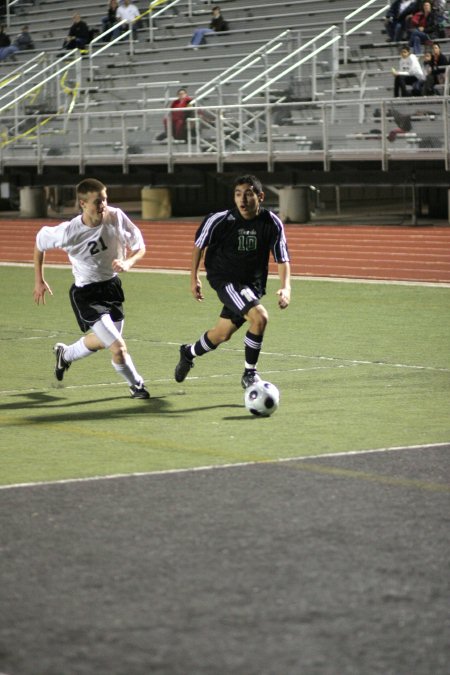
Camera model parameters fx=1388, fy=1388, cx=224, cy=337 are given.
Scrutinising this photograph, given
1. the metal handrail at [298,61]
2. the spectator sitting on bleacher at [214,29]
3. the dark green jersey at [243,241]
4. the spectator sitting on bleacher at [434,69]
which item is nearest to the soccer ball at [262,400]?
the dark green jersey at [243,241]

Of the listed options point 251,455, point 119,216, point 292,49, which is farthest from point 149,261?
point 251,455

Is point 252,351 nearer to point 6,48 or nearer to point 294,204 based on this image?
point 294,204

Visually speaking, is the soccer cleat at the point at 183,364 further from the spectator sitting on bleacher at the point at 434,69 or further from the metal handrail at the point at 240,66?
the metal handrail at the point at 240,66

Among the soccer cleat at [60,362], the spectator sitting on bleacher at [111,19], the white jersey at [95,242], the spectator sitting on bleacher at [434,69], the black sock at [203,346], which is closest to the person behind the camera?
the white jersey at [95,242]

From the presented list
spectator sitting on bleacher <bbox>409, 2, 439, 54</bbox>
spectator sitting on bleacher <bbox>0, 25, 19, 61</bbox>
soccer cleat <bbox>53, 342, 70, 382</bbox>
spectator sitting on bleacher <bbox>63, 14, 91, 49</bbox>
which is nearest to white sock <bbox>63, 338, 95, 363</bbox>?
soccer cleat <bbox>53, 342, 70, 382</bbox>

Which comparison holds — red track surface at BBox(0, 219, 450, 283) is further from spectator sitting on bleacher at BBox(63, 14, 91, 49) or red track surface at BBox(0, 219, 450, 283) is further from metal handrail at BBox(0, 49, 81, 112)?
spectator sitting on bleacher at BBox(63, 14, 91, 49)

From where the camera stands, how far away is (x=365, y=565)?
6027 mm

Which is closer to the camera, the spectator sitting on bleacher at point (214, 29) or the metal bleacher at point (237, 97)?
the metal bleacher at point (237, 97)

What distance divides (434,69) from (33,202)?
1276 centimetres

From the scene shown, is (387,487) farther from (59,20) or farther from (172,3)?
(59,20)

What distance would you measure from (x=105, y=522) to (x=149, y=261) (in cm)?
1957

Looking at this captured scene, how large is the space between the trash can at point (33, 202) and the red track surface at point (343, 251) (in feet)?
16.7

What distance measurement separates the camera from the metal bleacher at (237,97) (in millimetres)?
27359

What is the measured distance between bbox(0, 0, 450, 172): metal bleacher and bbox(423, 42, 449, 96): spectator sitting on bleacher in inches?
35.8
